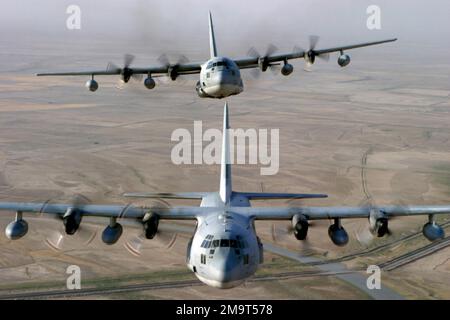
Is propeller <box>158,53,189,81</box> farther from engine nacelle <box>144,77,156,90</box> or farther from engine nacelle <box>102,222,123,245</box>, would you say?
engine nacelle <box>102,222,123,245</box>

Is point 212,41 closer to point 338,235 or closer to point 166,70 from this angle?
point 166,70

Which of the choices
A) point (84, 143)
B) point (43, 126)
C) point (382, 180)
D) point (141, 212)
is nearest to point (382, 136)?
point (382, 180)

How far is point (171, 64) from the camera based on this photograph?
62.4 m

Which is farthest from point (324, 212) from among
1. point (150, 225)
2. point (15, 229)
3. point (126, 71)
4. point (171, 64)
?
point (126, 71)

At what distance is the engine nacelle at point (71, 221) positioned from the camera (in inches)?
1526

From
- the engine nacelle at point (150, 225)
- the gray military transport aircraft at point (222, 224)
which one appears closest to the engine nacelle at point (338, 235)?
the gray military transport aircraft at point (222, 224)

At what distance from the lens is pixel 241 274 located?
34.0 m

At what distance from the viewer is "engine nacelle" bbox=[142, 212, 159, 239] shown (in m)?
38.0

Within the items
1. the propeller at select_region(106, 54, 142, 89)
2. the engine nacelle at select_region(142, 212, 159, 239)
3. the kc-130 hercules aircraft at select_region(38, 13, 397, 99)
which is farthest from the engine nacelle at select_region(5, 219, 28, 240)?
the propeller at select_region(106, 54, 142, 89)

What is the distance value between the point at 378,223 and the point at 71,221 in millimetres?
24953

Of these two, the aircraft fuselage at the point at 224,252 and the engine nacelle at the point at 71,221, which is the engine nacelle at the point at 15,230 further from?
the aircraft fuselage at the point at 224,252
